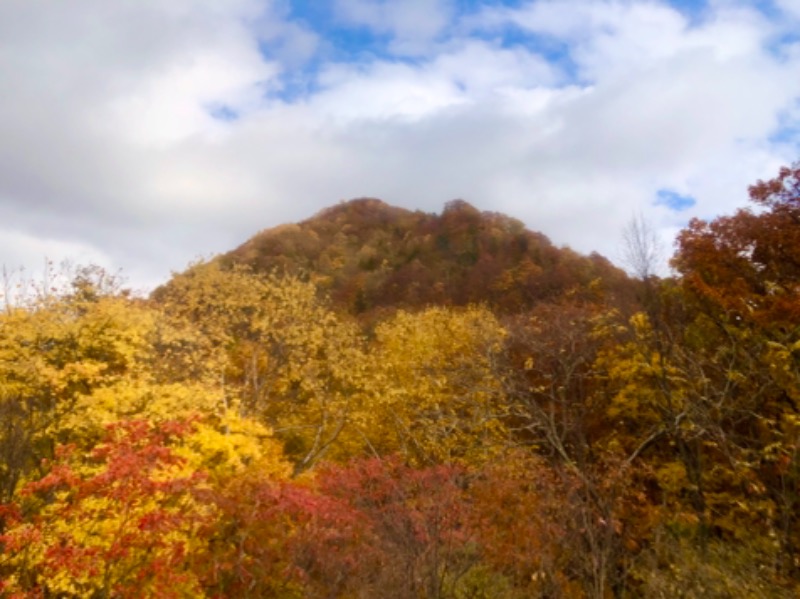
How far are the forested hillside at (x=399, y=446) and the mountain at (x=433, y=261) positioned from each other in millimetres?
11935

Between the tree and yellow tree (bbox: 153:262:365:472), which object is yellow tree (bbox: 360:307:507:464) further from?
the tree

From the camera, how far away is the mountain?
38.6m

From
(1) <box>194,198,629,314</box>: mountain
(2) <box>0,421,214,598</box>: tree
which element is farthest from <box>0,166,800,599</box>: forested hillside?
(1) <box>194,198,629,314</box>: mountain

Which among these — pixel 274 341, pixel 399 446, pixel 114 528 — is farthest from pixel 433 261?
pixel 114 528

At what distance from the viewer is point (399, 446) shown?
20.6 meters

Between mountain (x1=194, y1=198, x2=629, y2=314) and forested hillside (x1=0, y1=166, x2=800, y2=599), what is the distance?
470 inches

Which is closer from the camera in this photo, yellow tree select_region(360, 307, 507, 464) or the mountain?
yellow tree select_region(360, 307, 507, 464)

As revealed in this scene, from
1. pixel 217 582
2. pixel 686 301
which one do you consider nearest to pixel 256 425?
pixel 217 582

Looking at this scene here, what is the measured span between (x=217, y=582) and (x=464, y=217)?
189ft

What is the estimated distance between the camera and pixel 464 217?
6519 cm

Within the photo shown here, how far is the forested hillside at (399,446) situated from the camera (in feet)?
29.2

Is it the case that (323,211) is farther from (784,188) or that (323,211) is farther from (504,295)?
(784,188)

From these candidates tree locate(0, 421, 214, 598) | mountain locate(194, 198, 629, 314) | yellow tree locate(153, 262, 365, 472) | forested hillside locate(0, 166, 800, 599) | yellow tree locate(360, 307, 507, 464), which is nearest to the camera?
tree locate(0, 421, 214, 598)

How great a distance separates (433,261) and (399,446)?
36.6 m
